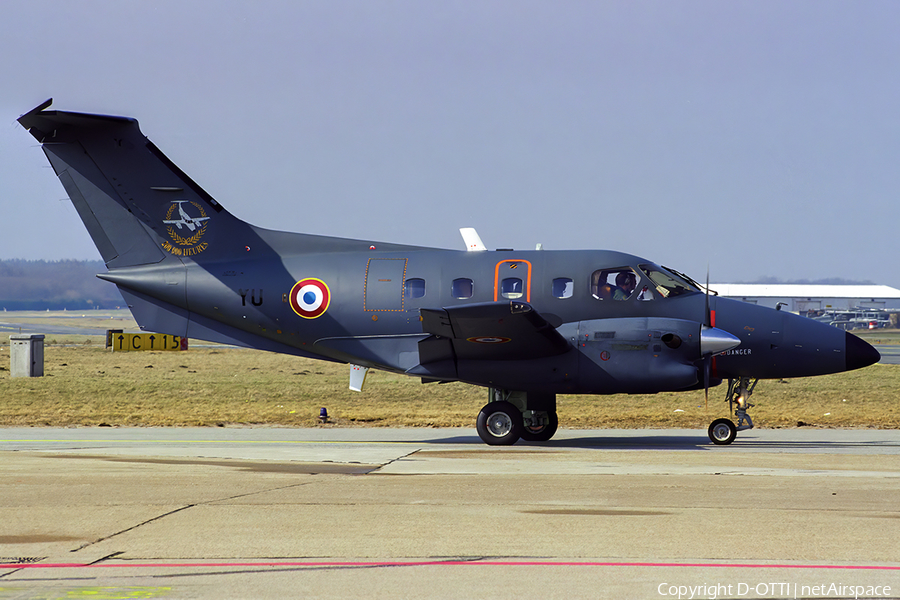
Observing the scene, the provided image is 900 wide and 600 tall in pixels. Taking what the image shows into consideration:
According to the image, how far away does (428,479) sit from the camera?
1187 cm

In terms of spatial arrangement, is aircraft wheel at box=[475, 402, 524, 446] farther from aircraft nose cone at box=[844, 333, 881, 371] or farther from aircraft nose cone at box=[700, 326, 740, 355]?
A: aircraft nose cone at box=[844, 333, 881, 371]

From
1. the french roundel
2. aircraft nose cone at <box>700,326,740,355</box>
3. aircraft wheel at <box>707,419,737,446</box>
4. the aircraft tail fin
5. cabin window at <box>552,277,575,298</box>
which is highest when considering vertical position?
the aircraft tail fin

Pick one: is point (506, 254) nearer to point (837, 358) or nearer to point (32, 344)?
point (837, 358)

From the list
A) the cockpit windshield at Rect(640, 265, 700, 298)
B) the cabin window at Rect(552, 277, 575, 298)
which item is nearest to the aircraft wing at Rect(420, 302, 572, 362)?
the cabin window at Rect(552, 277, 575, 298)

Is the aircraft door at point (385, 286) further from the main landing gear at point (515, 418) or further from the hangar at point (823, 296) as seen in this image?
the hangar at point (823, 296)

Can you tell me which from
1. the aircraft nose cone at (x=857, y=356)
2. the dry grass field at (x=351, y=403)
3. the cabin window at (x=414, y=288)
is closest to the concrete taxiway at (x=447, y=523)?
the aircraft nose cone at (x=857, y=356)

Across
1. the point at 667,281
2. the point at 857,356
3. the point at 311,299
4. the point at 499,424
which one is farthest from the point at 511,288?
the point at 857,356

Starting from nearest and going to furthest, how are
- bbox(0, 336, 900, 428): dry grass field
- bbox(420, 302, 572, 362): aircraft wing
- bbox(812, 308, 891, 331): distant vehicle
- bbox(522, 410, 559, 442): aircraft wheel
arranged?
bbox(420, 302, 572, 362): aircraft wing < bbox(522, 410, 559, 442): aircraft wheel < bbox(0, 336, 900, 428): dry grass field < bbox(812, 308, 891, 331): distant vehicle

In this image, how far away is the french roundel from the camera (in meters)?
18.4

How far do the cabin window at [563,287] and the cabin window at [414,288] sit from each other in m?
2.71

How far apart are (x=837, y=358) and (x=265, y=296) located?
11.6 metres

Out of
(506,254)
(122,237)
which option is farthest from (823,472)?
(122,237)

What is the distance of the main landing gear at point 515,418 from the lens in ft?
56.4

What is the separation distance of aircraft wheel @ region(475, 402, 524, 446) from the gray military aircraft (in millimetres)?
28
